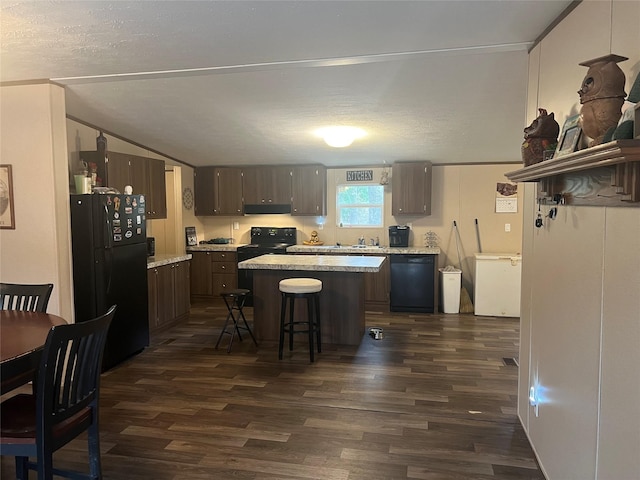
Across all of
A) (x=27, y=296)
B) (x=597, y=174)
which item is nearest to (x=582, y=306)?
(x=597, y=174)

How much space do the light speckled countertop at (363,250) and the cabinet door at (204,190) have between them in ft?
5.06

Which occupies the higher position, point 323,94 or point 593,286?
point 323,94

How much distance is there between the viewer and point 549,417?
2.24 meters

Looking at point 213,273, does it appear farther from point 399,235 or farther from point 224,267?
point 399,235

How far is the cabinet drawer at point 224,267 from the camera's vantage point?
21.6 feet

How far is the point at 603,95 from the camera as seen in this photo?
1.44 meters

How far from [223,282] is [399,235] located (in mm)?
2732

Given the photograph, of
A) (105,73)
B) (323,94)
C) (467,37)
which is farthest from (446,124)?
(105,73)

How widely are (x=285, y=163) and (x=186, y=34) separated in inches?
157

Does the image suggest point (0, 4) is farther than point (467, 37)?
No

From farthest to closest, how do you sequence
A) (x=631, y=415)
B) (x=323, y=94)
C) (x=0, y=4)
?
(x=323, y=94) < (x=0, y=4) < (x=631, y=415)

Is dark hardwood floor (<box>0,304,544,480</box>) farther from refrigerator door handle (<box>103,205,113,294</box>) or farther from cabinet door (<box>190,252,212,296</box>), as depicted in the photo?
cabinet door (<box>190,252,212,296</box>)

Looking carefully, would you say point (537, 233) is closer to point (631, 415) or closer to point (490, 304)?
point (631, 415)

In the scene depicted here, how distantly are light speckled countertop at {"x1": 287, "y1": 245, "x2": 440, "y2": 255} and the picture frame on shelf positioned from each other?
3973 millimetres
